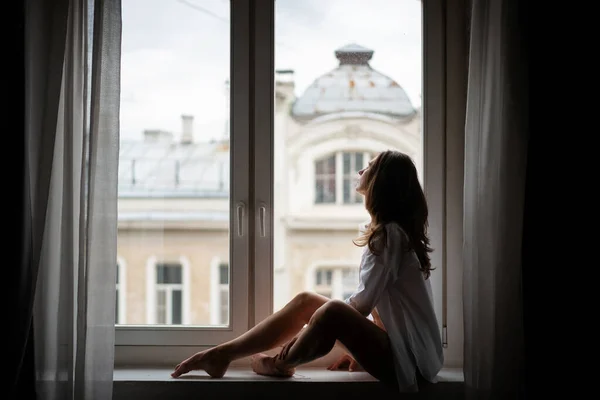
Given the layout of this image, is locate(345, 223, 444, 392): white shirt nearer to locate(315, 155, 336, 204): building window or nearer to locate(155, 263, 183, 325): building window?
locate(315, 155, 336, 204): building window

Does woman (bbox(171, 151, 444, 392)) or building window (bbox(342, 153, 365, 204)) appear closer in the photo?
woman (bbox(171, 151, 444, 392))

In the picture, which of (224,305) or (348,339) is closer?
(348,339)

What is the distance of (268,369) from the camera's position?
2059 millimetres

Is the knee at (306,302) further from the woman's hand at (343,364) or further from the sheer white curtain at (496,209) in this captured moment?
the sheer white curtain at (496,209)

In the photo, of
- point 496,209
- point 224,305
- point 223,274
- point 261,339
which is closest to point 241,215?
point 223,274

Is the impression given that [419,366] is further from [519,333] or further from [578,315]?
[578,315]

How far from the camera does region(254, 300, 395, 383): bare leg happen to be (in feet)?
6.29

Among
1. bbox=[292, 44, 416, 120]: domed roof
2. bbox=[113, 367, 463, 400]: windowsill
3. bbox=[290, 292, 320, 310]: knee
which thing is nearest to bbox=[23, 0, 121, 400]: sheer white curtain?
→ bbox=[113, 367, 463, 400]: windowsill

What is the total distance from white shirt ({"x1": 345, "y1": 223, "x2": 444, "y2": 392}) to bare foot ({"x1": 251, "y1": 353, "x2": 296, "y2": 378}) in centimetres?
30

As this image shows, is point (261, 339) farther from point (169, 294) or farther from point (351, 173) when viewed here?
point (351, 173)

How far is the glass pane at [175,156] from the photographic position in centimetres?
225

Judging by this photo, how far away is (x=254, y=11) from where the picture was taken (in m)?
2.23

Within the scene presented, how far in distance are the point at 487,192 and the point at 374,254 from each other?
0.38 m

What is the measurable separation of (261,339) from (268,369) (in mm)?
109
